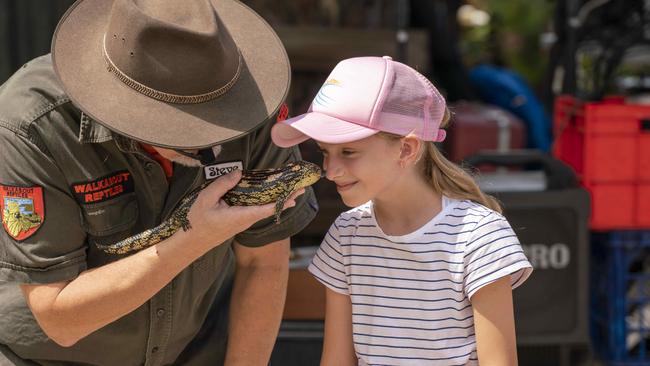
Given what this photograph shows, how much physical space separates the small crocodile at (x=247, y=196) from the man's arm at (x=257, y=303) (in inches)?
14.8

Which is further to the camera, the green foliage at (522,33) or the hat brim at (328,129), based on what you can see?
the green foliage at (522,33)

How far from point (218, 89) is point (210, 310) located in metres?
0.70

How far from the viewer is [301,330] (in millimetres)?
3656

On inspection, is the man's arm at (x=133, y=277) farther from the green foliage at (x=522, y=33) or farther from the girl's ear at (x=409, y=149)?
the green foliage at (x=522, y=33)

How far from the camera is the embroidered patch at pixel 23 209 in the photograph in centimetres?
199

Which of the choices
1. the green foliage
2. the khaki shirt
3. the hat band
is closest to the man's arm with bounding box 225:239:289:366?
the khaki shirt

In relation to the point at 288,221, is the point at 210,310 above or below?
below

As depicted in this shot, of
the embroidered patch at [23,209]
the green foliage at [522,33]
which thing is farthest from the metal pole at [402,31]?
the green foliage at [522,33]

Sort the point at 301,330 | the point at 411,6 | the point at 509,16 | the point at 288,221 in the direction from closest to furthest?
the point at 288,221
the point at 301,330
the point at 411,6
the point at 509,16

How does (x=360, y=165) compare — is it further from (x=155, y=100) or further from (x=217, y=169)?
(x=155, y=100)

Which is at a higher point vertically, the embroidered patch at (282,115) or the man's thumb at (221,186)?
the embroidered patch at (282,115)

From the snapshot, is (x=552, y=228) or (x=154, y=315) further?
(x=552, y=228)

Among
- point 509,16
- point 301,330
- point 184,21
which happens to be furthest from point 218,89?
point 509,16

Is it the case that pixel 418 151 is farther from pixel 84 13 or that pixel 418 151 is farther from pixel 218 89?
pixel 84 13
